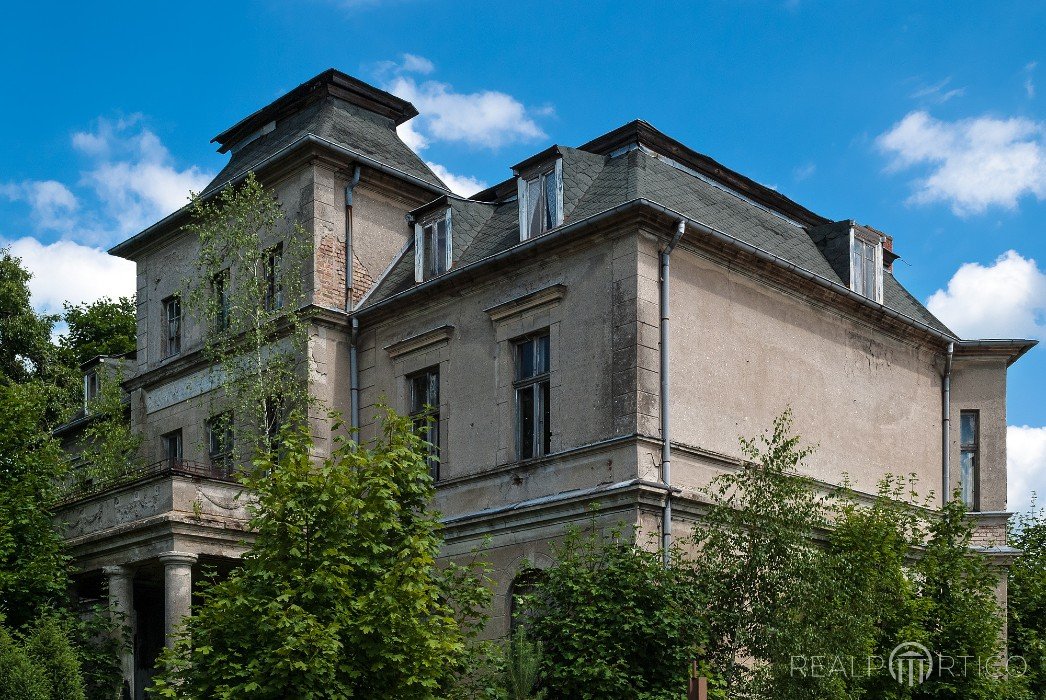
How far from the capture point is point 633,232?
806 inches

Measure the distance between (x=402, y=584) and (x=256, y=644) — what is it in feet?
6.37

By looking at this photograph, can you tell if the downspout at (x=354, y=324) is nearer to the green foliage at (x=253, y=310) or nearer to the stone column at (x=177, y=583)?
the green foliage at (x=253, y=310)

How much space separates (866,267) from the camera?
2572cm

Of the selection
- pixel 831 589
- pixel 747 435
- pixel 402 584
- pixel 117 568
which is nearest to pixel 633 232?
pixel 747 435

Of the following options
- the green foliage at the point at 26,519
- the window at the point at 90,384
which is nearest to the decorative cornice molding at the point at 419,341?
the green foliage at the point at 26,519

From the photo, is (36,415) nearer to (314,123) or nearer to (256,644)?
(314,123)

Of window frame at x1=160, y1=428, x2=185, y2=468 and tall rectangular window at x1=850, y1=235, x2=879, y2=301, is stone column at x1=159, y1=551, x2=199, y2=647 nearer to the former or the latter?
window frame at x1=160, y1=428, x2=185, y2=468

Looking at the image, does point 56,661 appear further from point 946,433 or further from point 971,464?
point 971,464

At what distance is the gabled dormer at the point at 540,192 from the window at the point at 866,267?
21.7 feet

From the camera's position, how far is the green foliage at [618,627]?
18016 mm

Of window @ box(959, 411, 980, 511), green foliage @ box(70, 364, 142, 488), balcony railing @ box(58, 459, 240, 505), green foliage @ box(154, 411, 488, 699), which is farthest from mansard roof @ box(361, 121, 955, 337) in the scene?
green foliage @ box(154, 411, 488, 699)

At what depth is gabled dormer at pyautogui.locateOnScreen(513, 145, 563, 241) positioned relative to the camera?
22094 millimetres

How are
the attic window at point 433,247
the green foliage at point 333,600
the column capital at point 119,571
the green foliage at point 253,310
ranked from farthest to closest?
the attic window at point 433,247 < the green foliage at point 253,310 < the column capital at point 119,571 < the green foliage at point 333,600

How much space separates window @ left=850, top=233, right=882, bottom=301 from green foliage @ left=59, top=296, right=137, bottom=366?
2782cm
